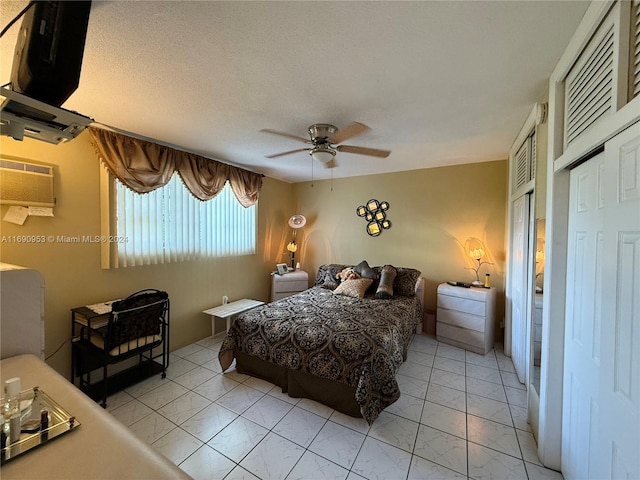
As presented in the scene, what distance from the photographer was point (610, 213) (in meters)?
1.05

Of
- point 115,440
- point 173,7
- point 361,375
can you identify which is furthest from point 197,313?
point 173,7

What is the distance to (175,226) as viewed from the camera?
3154mm

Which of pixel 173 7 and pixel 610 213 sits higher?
pixel 173 7

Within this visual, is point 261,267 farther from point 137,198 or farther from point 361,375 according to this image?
point 361,375

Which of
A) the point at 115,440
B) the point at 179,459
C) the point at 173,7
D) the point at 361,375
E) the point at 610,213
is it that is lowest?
the point at 179,459

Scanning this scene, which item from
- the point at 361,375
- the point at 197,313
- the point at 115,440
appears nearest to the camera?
the point at 115,440

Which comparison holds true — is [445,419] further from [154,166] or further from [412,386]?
[154,166]

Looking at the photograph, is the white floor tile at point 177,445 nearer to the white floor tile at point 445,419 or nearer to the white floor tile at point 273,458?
the white floor tile at point 273,458

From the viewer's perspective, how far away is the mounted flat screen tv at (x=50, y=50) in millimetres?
946

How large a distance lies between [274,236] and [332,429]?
3372mm

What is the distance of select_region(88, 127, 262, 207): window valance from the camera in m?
2.46

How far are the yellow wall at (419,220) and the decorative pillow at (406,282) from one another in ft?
1.38

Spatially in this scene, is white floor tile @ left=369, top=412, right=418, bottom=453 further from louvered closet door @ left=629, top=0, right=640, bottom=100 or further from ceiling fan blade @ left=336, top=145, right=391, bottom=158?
ceiling fan blade @ left=336, top=145, right=391, bottom=158

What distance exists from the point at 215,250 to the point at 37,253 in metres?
1.76
